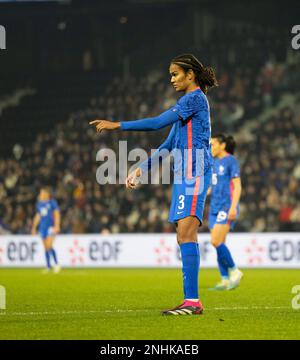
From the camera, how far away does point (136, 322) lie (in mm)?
8453

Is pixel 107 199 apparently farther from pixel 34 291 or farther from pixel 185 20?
pixel 34 291

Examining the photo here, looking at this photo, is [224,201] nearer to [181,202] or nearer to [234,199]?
[234,199]

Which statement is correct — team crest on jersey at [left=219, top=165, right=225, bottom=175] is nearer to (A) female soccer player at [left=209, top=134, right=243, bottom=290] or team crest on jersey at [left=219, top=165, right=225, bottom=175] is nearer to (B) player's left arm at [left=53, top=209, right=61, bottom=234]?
(A) female soccer player at [left=209, top=134, right=243, bottom=290]

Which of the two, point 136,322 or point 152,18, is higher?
point 152,18

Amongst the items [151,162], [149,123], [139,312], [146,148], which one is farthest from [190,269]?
[146,148]

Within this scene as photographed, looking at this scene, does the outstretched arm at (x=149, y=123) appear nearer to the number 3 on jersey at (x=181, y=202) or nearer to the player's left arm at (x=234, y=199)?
the number 3 on jersey at (x=181, y=202)

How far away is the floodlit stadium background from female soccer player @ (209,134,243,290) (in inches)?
332

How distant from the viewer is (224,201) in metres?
14.2

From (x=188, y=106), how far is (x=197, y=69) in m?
0.51

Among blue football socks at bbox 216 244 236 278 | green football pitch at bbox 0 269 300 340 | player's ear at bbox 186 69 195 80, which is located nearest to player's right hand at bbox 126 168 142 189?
player's ear at bbox 186 69 195 80

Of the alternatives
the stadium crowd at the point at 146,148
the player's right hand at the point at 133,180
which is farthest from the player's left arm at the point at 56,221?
the player's right hand at the point at 133,180
